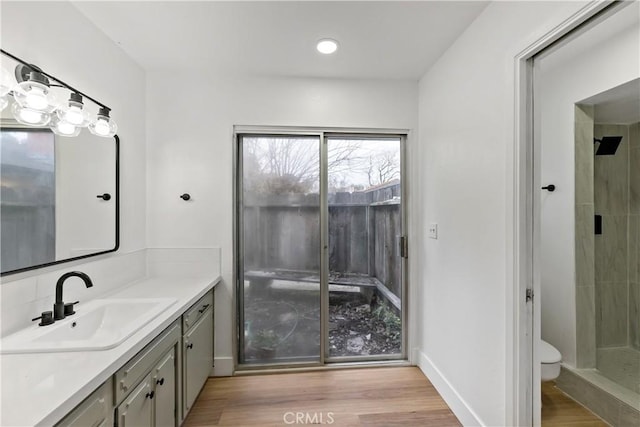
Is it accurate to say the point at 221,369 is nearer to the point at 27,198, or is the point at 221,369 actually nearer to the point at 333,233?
the point at 333,233

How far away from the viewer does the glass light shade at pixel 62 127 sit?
1.49 m

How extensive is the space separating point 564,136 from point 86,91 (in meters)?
3.09

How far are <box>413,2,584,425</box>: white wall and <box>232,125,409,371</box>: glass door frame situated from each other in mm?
272

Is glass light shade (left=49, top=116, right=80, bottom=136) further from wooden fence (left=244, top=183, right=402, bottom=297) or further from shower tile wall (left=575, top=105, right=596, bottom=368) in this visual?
shower tile wall (left=575, top=105, right=596, bottom=368)

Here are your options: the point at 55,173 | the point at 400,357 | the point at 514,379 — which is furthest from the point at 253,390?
the point at 55,173

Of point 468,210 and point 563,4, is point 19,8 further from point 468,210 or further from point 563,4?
point 468,210

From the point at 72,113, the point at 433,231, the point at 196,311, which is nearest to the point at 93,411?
the point at 196,311

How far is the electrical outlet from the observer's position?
2.30 meters

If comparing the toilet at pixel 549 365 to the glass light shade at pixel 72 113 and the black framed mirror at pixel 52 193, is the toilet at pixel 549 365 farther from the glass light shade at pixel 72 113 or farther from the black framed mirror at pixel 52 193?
the glass light shade at pixel 72 113

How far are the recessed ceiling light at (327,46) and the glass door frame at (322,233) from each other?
2.12ft

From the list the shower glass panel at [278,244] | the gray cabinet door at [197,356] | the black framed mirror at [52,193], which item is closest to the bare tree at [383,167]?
the shower glass panel at [278,244]

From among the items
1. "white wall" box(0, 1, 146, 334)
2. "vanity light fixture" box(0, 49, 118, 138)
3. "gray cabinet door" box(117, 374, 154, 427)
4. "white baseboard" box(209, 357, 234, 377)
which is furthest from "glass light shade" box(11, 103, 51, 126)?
"white baseboard" box(209, 357, 234, 377)

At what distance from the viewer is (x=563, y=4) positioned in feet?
3.88

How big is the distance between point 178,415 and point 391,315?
186 centimetres
